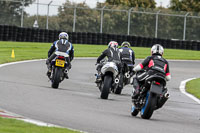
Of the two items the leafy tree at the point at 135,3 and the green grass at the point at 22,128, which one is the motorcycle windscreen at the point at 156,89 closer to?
the green grass at the point at 22,128

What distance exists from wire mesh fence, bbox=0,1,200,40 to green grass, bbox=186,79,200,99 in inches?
812

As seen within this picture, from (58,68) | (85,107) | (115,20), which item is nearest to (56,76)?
(58,68)

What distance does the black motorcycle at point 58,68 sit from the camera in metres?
14.9

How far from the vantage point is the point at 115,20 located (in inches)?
1626

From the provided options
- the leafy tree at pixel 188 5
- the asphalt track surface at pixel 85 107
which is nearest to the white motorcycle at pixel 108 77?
the asphalt track surface at pixel 85 107

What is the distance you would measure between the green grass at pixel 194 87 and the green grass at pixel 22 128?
27.6ft

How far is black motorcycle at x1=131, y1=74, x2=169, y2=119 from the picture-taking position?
9.84 m

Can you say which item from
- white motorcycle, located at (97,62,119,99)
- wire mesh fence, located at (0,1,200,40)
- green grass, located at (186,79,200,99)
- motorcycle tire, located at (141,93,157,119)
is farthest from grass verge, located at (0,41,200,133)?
motorcycle tire, located at (141,93,157,119)

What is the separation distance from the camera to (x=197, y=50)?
127ft

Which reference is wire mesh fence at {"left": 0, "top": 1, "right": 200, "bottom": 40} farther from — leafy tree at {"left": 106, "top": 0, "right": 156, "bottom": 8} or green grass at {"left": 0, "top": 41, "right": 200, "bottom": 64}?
leafy tree at {"left": 106, "top": 0, "right": 156, "bottom": 8}

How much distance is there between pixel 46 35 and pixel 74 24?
17.4 feet

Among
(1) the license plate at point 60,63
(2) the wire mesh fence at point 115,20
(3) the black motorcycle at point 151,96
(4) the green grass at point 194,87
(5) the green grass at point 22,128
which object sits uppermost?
(2) the wire mesh fence at point 115,20

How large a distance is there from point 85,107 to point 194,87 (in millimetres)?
7451

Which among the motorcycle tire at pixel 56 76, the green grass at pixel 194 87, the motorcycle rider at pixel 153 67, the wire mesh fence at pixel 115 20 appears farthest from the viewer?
the wire mesh fence at pixel 115 20
